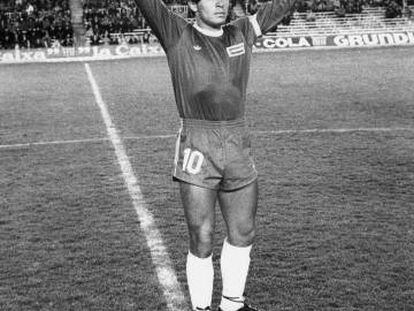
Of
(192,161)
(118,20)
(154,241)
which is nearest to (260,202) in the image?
(154,241)

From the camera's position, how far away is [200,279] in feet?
13.5

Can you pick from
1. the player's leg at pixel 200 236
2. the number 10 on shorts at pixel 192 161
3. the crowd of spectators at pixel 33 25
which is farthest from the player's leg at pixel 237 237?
the crowd of spectators at pixel 33 25

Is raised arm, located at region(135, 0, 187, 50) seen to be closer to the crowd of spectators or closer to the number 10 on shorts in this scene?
the number 10 on shorts

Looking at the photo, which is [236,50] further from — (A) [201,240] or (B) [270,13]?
(A) [201,240]

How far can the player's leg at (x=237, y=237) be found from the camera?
13.5 feet

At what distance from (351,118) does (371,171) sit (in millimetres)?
3929

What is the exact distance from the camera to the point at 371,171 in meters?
8.38

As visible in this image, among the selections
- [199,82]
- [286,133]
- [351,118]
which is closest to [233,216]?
[199,82]

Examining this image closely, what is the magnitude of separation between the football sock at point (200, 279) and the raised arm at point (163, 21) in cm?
121

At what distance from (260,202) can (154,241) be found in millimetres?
1563

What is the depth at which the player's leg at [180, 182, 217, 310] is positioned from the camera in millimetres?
4035

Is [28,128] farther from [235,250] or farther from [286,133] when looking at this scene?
[235,250]

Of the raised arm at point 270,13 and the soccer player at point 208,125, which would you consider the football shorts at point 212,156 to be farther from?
the raised arm at point 270,13

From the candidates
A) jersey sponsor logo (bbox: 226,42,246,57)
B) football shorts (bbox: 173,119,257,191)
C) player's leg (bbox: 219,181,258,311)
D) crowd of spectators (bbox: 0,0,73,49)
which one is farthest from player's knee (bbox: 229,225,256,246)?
crowd of spectators (bbox: 0,0,73,49)
